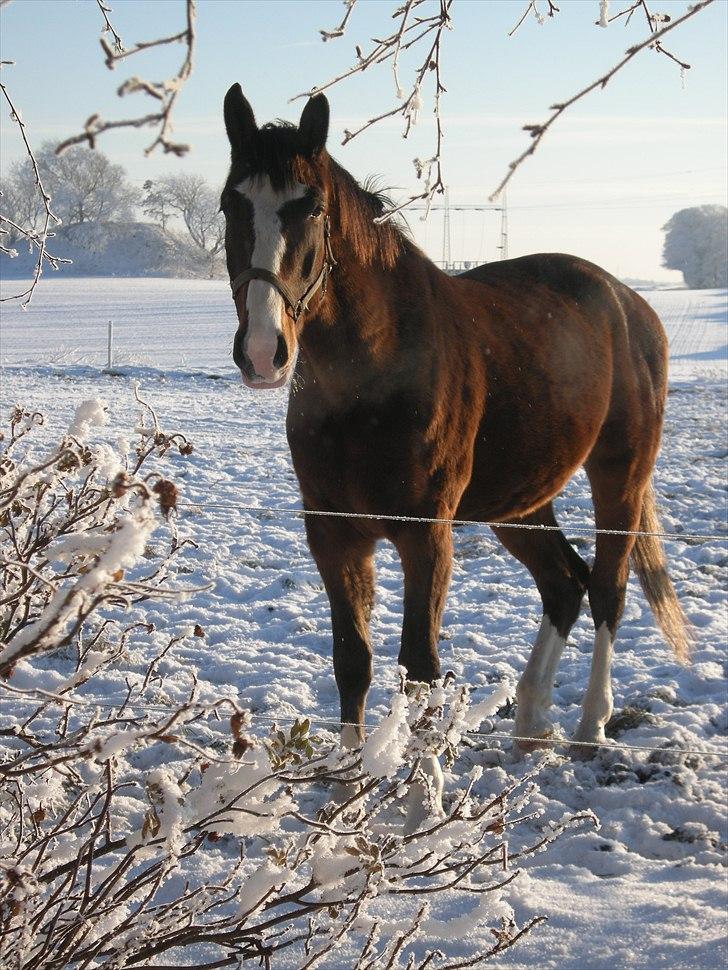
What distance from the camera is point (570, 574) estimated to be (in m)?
4.09

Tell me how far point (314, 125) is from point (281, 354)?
73 cm

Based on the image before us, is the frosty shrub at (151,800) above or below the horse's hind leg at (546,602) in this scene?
above

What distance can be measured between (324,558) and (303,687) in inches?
37.2

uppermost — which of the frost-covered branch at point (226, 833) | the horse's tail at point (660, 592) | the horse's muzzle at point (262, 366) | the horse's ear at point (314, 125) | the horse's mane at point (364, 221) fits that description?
the horse's ear at point (314, 125)

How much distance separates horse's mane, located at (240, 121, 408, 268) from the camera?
253cm

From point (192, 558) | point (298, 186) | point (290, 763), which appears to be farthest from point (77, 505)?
point (192, 558)

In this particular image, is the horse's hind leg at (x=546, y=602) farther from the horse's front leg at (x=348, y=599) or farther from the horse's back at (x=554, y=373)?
the horse's front leg at (x=348, y=599)

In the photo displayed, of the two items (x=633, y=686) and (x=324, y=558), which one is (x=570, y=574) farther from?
(x=324, y=558)

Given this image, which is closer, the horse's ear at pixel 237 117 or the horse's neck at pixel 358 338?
the horse's ear at pixel 237 117

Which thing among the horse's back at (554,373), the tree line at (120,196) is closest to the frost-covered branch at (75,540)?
the horse's back at (554,373)

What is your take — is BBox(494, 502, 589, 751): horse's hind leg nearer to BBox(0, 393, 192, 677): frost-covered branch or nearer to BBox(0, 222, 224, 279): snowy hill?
BBox(0, 393, 192, 677): frost-covered branch

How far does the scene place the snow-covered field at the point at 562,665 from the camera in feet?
8.35

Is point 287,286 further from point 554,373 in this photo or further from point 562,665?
point 562,665

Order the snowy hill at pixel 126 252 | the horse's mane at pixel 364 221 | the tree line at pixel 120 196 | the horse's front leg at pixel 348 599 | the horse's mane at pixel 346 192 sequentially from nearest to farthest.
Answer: the horse's mane at pixel 346 192
the horse's mane at pixel 364 221
the horse's front leg at pixel 348 599
the tree line at pixel 120 196
the snowy hill at pixel 126 252
